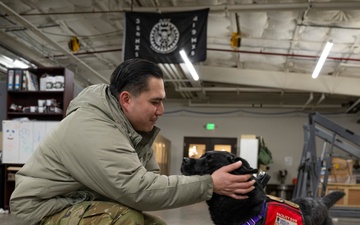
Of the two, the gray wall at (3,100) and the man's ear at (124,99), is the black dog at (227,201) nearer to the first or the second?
the man's ear at (124,99)

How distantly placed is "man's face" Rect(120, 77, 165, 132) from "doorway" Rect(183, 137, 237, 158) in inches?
451

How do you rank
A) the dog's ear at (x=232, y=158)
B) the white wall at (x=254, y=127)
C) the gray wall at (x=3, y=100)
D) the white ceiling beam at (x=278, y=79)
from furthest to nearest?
the white wall at (x=254, y=127), the white ceiling beam at (x=278, y=79), the gray wall at (x=3, y=100), the dog's ear at (x=232, y=158)

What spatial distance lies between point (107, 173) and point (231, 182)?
506 mm

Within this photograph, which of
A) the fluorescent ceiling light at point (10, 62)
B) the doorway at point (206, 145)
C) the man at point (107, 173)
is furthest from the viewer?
the doorway at point (206, 145)

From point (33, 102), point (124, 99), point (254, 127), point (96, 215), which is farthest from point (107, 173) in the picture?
point (254, 127)

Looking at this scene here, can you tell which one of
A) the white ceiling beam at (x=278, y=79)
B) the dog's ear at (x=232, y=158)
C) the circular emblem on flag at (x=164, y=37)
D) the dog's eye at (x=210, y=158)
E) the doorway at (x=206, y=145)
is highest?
the circular emblem on flag at (x=164, y=37)

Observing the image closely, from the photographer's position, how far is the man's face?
5.32 feet

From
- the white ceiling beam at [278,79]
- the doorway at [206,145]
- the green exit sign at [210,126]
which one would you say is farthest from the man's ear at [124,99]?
the green exit sign at [210,126]

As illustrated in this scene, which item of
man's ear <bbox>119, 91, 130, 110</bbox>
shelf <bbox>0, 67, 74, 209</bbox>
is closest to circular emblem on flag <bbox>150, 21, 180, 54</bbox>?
shelf <bbox>0, 67, 74, 209</bbox>

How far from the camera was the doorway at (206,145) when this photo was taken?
1310cm

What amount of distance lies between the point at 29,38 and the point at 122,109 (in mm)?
7046

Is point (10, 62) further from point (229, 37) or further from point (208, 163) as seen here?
point (208, 163)

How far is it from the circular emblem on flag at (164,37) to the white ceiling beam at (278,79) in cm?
392

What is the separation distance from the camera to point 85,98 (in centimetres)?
166
